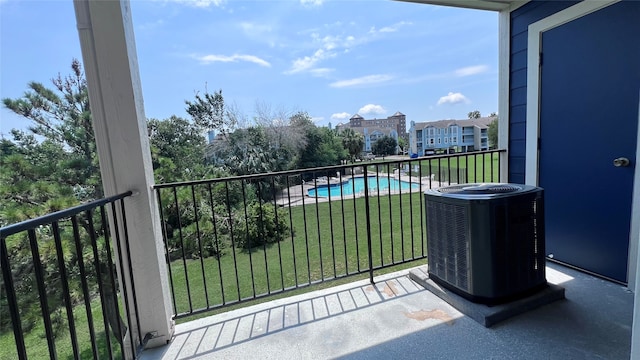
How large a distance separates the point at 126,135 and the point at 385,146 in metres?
19.4

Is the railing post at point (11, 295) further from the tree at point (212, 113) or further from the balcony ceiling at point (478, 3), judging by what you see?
the tree at point (212, 113)

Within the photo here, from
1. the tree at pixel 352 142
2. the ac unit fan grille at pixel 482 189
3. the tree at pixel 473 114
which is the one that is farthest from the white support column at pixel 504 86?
the tree at pixel 473 114

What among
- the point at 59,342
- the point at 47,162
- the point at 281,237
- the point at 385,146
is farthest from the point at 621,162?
the point at 385,146

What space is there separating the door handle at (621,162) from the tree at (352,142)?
42.7ft

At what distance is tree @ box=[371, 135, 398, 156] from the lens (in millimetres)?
19625

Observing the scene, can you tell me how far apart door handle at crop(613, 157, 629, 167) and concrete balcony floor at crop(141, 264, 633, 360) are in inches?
31.7

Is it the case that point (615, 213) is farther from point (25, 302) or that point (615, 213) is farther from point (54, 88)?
point (25, 302)

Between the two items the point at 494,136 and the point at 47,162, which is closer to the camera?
the point at 47,162

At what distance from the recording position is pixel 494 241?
1.68 meters

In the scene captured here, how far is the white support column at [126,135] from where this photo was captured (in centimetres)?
144

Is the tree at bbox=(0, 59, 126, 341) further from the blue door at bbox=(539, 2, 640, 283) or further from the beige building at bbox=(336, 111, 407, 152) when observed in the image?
the beige building at bbox=(336, 111, 407, 152)

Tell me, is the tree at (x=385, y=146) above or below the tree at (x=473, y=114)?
below

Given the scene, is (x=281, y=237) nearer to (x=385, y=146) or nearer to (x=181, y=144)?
(x=181, y=144)

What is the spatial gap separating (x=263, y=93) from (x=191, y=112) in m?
2.93
